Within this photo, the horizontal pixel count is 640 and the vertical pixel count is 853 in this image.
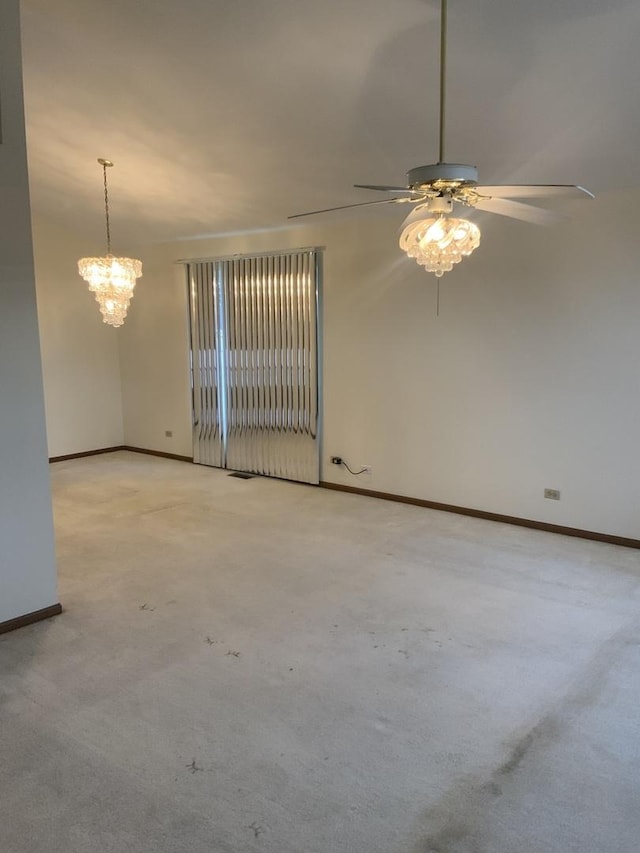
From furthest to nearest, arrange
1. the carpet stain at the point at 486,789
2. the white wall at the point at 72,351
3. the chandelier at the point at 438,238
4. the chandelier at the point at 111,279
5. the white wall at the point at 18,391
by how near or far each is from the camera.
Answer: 1. the white wall at the point at 72,351
2. the chandelier at the point at 111,279
3. the white wall at the point at 18,391
4. the chandelier at the point at 438,238
5. the carpet stain at the point at 486,789

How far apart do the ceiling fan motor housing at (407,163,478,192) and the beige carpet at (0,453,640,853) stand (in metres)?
2.17

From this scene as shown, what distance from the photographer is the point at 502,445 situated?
5043 mm

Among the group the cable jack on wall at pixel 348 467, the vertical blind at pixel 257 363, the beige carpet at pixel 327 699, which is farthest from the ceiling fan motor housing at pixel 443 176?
the cable jack on wall at pixel 348 467

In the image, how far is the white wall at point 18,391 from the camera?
3.08 m

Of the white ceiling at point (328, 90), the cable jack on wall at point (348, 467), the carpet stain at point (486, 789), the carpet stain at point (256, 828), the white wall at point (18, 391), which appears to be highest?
the white ceiling at point (328, 90)

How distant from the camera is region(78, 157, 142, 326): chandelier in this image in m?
5.47

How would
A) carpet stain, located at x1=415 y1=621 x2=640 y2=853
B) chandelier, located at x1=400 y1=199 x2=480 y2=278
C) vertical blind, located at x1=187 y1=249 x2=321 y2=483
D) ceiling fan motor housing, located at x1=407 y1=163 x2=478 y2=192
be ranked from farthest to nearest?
vertical blind, located at x1=187 y1=249 x2=321 y2=483
chandelier, located at x1=400 y1=199 x2=480 y2=278
ceiling fan motor housing, located at x1=407 y1=163 x2=478 y2=192
carpet stain, located at x1=415 y1=621 x2=640 y2=853

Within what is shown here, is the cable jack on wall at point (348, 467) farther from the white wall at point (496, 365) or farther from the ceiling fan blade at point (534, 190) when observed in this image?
Result: the ceiling fan blade at point (534, 190)

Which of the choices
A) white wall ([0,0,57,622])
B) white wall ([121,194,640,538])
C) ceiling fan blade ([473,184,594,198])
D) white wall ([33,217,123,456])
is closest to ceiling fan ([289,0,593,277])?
ceiling fan blade ([473,184,594,198])

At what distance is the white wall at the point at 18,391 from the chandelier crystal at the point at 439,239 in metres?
2.00

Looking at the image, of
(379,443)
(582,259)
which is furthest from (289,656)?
(582,259)

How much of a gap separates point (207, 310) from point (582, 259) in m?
4.11

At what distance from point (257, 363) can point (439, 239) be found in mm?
4040

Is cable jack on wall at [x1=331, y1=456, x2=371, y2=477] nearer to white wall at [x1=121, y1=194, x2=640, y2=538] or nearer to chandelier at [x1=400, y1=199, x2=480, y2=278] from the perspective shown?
white wall at [x1=121, y1=194, x2=640, y2=538]
